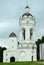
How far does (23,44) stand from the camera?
76.8 metres

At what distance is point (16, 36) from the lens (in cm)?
7731

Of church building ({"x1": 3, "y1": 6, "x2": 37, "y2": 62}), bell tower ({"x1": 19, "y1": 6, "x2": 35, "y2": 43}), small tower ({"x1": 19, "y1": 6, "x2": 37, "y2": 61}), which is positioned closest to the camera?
church building ({"x1": 3, "y1": 6, "x2": 37, "y2": 62})

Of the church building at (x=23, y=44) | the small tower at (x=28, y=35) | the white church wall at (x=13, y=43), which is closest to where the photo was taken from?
the church building at (x=23, y=44)

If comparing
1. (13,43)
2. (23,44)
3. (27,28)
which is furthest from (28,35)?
(13,43)

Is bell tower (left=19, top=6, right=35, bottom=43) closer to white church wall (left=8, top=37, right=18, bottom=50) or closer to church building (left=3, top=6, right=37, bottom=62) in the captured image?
church building (left=3, top=6, right=37, bottom=62)

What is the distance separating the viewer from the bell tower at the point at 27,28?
76.1m

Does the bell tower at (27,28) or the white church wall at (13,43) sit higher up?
the bell tower at (27,28)

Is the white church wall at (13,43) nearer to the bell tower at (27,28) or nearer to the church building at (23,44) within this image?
the church building at (23,44)

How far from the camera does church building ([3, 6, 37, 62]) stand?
249 ft

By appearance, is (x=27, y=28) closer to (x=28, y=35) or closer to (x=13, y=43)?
(x=28, y=35)

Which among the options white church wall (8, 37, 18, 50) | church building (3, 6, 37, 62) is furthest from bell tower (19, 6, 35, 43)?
white church wall (8, 37, 18, 50)

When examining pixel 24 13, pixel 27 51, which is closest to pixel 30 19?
pixel 24 13

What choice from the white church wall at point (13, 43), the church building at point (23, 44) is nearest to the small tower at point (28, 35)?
the church building at point (23, 44)

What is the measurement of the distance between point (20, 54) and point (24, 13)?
11253mm
